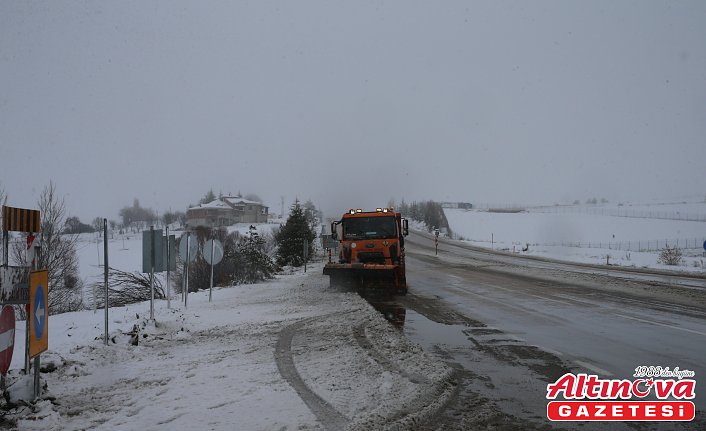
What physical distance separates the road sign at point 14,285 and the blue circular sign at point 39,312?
0.11 meters

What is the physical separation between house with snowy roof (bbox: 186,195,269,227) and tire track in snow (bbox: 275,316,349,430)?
96339 millimetres

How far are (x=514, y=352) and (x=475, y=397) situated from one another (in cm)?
229

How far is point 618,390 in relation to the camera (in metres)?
5.27

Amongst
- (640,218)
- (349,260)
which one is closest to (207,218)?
(640,218)

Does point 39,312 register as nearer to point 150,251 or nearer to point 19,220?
point 19,220

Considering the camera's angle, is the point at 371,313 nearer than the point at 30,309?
No

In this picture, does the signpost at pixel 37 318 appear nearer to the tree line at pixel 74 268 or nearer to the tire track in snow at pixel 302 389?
the tire track in snow at pixel 302 389

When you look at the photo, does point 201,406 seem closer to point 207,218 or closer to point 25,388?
point 25,388

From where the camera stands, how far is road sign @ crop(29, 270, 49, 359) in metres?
4.97

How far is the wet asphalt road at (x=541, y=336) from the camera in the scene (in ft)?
16.7

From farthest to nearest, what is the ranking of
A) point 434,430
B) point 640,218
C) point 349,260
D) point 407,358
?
point 640,218
point 349,260
point 407,358
point 434,430

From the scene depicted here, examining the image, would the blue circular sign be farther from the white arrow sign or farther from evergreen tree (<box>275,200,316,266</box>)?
evergreen tree (<box>275,200,316,266</box>)

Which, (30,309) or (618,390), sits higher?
(30,309)

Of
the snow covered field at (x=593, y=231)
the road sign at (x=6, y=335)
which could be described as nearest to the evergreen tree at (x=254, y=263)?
the road sign at (x=6, y=335)
